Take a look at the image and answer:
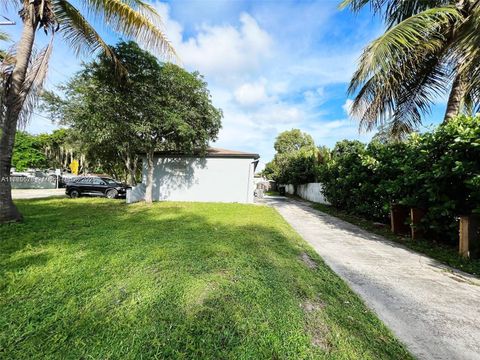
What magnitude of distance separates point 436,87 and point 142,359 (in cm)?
876

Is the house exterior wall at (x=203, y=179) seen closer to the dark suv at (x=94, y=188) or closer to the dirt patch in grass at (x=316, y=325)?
the dark suv at (x=94, y=188)

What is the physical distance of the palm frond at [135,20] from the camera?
17.7 feet

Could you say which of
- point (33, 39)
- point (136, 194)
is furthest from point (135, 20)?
point (136, 194)

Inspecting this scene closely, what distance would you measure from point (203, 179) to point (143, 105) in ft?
18.3

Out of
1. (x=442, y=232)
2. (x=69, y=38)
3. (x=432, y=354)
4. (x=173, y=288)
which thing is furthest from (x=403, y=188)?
(x=69, y=38)

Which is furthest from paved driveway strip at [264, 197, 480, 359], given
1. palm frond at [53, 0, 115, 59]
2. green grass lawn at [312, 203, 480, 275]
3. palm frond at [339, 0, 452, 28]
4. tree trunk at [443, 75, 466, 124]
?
palm frond at [53, 0, 115, 59]

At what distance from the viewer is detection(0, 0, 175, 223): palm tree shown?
5.42 metres

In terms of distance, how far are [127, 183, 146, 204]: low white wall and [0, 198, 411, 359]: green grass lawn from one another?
8.11m

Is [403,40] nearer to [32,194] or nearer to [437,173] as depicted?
[437,173]

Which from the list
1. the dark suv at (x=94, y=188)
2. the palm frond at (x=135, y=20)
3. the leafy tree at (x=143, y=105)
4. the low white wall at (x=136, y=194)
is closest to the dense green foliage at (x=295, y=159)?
the leafy tree at (x=143, y=105)

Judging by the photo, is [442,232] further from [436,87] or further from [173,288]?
[173,288]

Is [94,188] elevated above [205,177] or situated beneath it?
situated beneath

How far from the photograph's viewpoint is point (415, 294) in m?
3.04

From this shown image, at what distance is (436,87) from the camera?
634 cm
